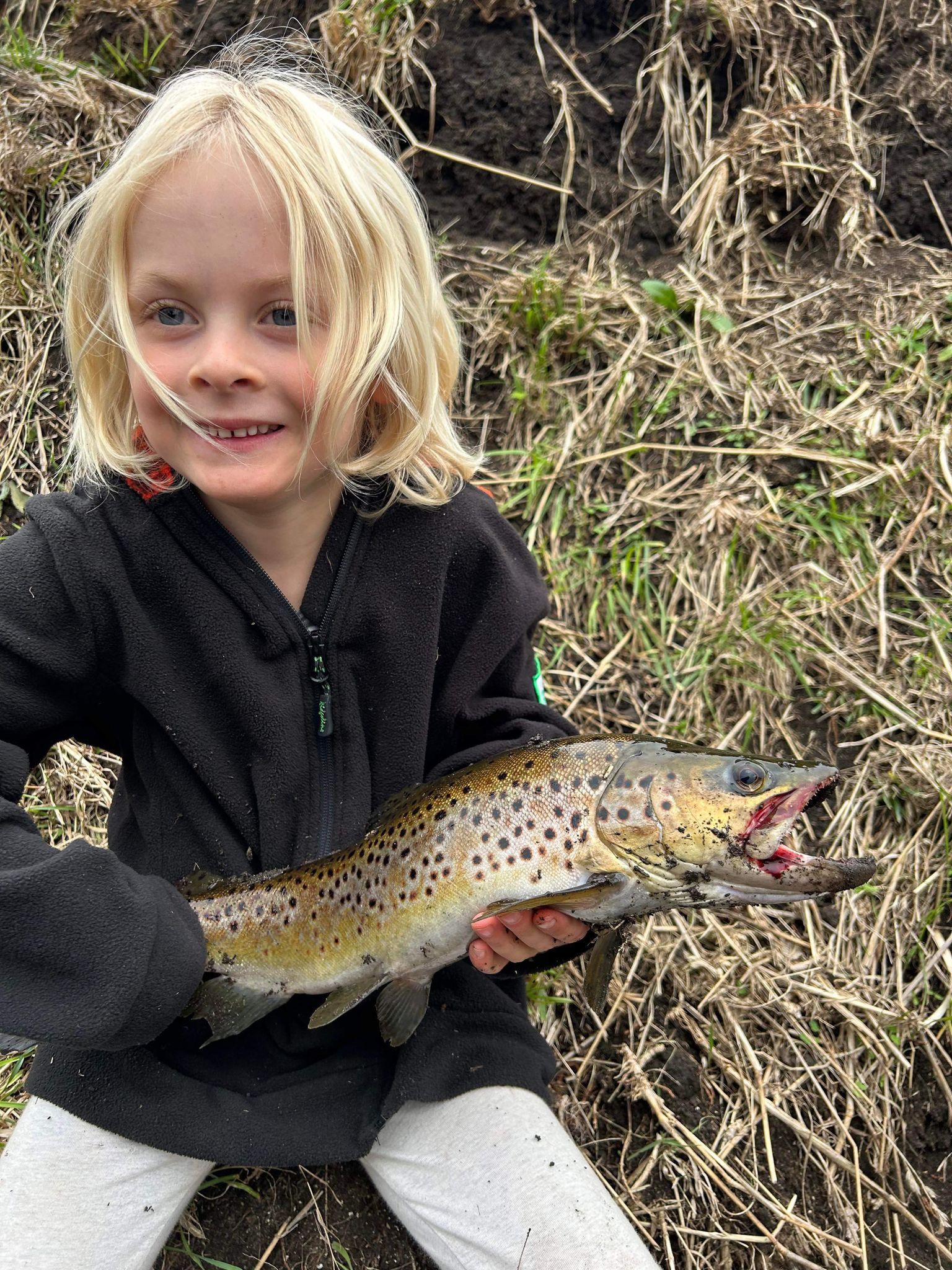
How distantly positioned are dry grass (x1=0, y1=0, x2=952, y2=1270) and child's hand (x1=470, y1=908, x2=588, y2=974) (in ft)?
3.19

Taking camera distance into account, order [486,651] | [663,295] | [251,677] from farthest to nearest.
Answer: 1. [663,295]
2. [486,651]
3. [251,677]

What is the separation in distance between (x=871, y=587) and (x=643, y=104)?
7.58 ft

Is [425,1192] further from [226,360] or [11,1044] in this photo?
[226,360]

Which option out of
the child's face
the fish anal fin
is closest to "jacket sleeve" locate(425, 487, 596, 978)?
the child's face

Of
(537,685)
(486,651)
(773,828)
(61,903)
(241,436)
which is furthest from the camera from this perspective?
(537,685)

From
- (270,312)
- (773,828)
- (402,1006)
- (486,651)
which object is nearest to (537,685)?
(486,651)

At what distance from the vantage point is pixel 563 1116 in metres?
3.04

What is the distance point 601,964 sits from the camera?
225 centimetres

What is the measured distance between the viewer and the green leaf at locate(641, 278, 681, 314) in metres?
4.30

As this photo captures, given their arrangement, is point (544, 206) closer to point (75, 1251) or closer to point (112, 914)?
point (112, 914)

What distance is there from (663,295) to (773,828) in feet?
9.60

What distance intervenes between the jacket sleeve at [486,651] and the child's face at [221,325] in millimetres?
536

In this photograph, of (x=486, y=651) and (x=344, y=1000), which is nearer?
(x=344, y=1000)

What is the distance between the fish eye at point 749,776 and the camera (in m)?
1.96
